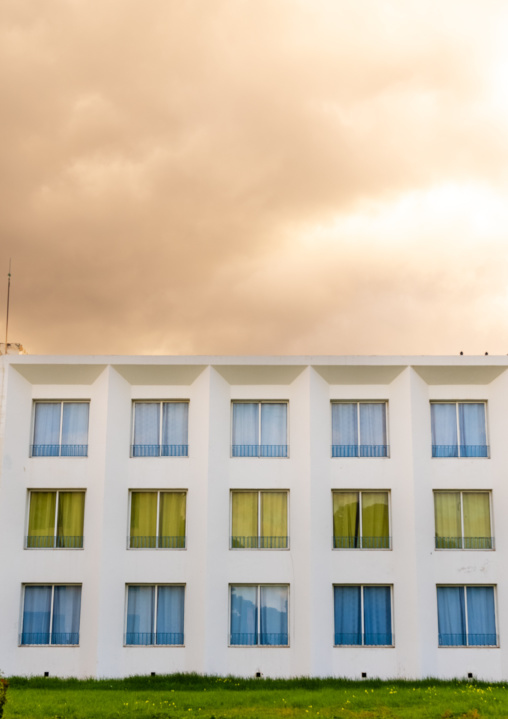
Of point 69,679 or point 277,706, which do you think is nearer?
point 277,706

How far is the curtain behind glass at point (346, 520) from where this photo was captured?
28.5m

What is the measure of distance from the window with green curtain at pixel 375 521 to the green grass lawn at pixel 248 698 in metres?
4.38

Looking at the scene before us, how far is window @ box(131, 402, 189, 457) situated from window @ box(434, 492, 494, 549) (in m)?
8.89

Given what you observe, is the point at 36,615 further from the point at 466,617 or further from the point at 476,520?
the point at 476,520

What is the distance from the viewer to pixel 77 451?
29156mm

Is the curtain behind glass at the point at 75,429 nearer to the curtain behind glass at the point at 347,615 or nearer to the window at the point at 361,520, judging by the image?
the window at the point at 361,520

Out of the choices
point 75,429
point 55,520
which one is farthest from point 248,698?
point 75,429

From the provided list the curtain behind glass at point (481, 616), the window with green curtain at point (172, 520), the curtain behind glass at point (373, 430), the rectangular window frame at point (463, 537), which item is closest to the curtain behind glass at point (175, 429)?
the window with green curtain at point (172, 520)

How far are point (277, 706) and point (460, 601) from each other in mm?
8049

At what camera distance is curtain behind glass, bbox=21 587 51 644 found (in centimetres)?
2772

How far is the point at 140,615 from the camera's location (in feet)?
91.7

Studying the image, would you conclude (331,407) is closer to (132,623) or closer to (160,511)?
(160,511)

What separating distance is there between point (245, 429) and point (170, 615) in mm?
6646

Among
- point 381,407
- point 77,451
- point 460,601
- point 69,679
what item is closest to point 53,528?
point 77,451
